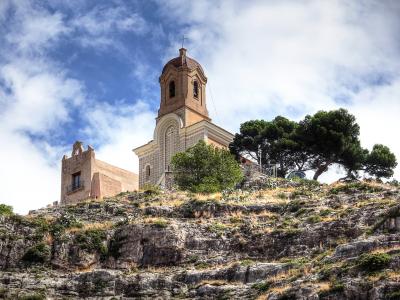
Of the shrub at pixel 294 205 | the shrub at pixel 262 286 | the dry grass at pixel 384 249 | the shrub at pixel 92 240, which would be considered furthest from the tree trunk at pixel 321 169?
the dry grass at pixel 384 249

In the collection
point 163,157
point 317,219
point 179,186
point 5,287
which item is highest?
point 163,157

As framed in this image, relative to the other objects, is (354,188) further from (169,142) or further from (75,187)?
(75,187)

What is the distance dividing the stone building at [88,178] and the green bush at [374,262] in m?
37.4

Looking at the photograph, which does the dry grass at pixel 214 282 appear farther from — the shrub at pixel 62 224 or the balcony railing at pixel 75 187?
the balcony railing at pixel 75 187

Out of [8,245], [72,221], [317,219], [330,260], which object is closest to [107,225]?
[72,221]

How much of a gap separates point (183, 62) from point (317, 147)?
1467 cm

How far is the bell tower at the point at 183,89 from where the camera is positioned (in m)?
71.1

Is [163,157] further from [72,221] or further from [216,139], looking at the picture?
[72,221]

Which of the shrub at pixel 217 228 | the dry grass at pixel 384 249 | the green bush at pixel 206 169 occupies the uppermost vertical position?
the green bush at pixel 206 169

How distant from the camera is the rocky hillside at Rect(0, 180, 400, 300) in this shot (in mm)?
32312

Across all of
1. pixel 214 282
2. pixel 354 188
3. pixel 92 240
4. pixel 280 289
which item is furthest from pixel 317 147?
pixel 280 289

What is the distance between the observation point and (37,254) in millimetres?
40781

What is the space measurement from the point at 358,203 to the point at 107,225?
12.6 m

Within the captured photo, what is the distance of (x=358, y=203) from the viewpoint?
141ft
